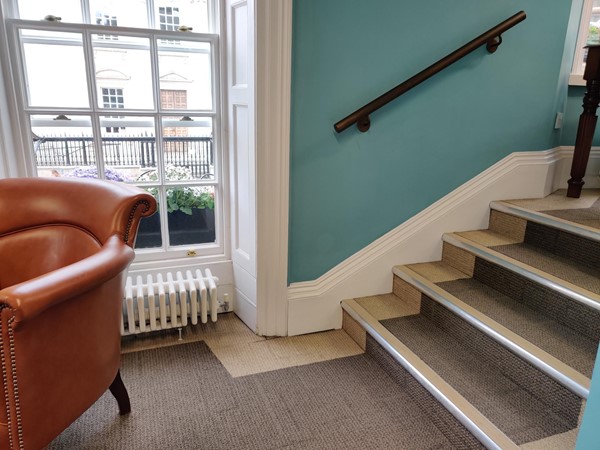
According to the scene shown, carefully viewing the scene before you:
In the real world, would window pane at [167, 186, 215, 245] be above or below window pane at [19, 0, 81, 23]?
below

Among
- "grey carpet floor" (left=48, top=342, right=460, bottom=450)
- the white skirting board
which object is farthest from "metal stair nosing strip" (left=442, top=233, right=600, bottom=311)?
"grey carpet floor" (left=48, top=342, right=460, bottom=450)

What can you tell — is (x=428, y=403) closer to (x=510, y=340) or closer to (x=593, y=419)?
(x=510, y=340)

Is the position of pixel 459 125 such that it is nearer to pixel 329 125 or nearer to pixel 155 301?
pixel 329 125

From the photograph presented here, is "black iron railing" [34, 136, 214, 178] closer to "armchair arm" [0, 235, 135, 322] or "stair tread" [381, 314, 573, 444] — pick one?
"armchair arm" [0, 235, 135, 322]

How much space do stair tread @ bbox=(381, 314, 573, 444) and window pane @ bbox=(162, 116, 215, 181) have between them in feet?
3.86

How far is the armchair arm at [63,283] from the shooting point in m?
1.01

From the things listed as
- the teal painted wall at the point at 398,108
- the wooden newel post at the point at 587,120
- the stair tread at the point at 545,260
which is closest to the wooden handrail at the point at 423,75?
the teal painted wall at the point at 398,108

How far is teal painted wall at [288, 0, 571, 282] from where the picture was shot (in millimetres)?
1911

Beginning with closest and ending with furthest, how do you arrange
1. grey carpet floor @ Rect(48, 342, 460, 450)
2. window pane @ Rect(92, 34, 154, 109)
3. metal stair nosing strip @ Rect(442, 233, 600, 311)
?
grey carpet floor @ Rect(48, 342, 460, 450)
metal stair nosing strip @ Rect(442, 233, 600, 311)
window pane @ Rect(92, 34, 154, 109)

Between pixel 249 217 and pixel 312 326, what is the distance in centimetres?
63

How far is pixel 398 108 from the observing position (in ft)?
6.81

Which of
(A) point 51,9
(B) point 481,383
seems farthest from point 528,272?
(A) point 51,9

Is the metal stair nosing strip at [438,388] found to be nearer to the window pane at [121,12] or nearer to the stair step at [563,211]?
the stair step at [563,211]

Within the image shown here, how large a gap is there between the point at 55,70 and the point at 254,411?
166 centimetres
